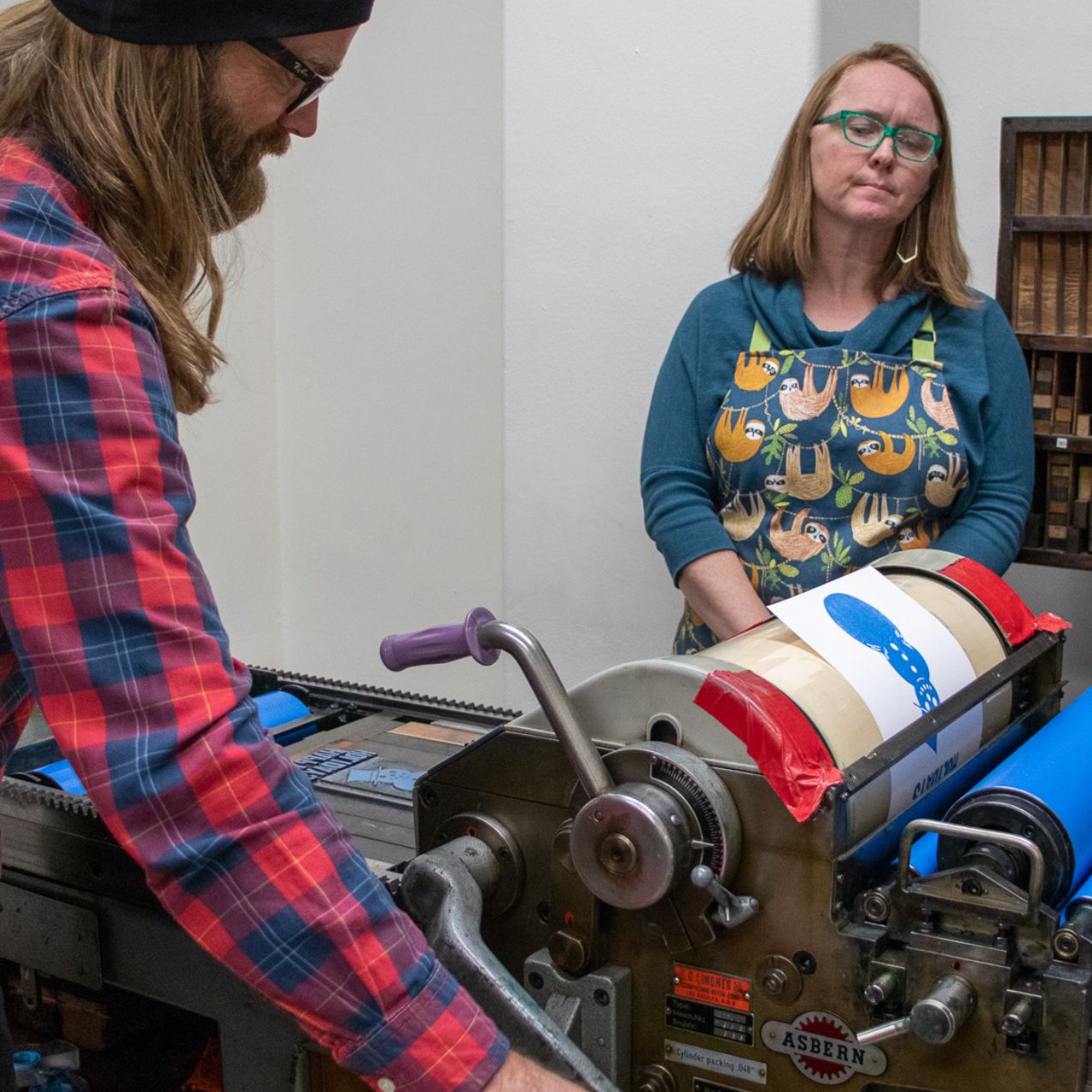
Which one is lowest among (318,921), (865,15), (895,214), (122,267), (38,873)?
(38,873)

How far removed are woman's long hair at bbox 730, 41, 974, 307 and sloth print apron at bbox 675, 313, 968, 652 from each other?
0.10 metres

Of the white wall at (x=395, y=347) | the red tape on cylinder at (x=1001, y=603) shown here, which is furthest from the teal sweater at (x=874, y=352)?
the white wall at (x=395, y=347)

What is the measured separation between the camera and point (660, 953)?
3.39 ft

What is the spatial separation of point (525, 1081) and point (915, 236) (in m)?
1.52

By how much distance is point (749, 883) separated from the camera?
0.99 meters

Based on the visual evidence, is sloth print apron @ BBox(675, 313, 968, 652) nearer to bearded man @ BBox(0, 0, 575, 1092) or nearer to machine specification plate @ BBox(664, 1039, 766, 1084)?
machine specification plate @ BBox(664, 1039, 766, 1084)

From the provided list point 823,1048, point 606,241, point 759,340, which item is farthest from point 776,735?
point 606,241

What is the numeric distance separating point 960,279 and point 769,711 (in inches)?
47.4

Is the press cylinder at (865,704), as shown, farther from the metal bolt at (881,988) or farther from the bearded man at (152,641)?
the bearded man at (152,641)

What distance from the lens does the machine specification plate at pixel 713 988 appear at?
3.29 feet

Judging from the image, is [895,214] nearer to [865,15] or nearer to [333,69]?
[865,15]

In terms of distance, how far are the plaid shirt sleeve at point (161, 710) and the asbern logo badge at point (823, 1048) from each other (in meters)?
0.28

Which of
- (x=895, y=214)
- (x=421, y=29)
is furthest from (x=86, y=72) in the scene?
(x=421, y=29)

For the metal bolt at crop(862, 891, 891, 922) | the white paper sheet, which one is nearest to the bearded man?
the metal bolt at crop(862, 891, 891, 922)
